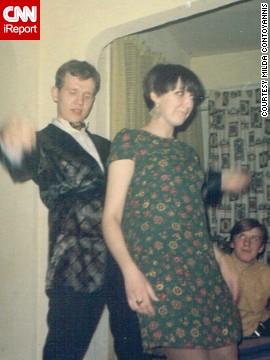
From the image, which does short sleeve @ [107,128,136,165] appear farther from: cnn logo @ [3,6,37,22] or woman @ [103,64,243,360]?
cnn logo @ [3,6,37,22]

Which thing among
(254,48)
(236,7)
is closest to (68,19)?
(236,7)

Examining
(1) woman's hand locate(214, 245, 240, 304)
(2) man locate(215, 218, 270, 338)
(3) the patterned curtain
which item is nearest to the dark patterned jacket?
(1) woman's hand locate(214, 245, 240, 304)

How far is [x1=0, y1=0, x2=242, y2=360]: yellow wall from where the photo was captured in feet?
3.90

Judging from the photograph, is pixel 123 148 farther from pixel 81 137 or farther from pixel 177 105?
pixel 81 137

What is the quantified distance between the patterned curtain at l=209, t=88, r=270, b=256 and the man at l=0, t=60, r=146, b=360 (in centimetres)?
168

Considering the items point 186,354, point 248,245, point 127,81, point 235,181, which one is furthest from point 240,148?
point 186,354

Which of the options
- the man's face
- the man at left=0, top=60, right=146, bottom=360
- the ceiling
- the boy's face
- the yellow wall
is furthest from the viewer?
the ceiling

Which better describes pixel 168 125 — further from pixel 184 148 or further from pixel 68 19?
pixel 68 19

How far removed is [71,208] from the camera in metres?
1.02

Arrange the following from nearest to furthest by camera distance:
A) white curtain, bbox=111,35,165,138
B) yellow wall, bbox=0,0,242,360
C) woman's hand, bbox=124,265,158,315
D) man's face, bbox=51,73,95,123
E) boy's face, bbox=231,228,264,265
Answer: woman's hand, bbox=124,265,158,315 → man's face, bbox=51,73,95,123 → yellow wall, bbox=0,0,242,360 → white curtain, bbox=111,35,165,138 → boy's face, bbox=231,228,264,265

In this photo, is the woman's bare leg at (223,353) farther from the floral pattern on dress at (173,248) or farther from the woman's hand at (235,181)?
the woman's hand at (235,181)

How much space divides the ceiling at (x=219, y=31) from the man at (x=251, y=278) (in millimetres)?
983

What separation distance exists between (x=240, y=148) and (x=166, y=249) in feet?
6.59

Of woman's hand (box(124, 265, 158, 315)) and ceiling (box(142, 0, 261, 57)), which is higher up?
ceiling (box(142, 0, 261, 57))
